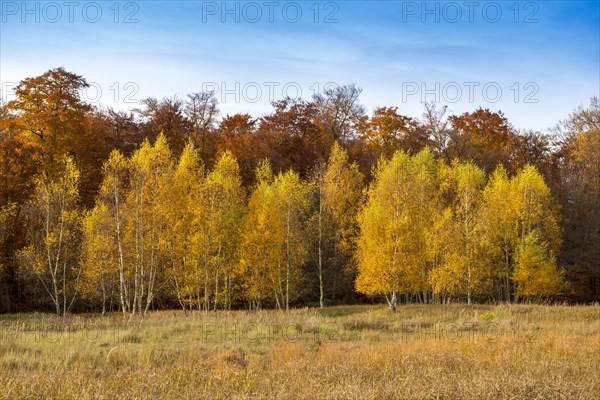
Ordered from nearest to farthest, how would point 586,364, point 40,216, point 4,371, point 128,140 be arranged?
point 4,371 → point 586,364 → point 40,216 → point 128,140

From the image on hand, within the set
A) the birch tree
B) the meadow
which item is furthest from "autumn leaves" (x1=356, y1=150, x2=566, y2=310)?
the birch tree

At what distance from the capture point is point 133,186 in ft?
92.1

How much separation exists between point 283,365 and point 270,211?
22.2 m

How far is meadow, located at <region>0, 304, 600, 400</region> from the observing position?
30.0ft

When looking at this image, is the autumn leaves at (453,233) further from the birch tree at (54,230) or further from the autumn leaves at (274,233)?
the birch tree at (54,230)

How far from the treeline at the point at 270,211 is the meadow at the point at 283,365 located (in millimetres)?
10530

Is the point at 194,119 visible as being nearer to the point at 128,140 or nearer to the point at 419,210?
the point at 128,140

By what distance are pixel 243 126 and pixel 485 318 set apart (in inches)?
1453

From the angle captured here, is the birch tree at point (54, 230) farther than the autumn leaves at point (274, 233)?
Yes

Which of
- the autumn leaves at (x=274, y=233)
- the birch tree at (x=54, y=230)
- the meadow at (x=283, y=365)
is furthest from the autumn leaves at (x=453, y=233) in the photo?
the birch tree at (x=54, y=230)

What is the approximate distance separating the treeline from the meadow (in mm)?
10530

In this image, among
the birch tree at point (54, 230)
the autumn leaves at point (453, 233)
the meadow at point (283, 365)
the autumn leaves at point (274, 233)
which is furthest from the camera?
the autumn leaves at point (453, 233)

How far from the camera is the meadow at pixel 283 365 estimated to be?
30.0ft

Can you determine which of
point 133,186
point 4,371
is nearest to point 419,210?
point 133,186
